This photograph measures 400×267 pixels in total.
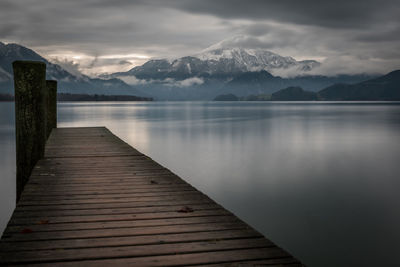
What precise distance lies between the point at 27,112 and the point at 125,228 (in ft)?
16.6

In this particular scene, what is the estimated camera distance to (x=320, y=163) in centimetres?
1770

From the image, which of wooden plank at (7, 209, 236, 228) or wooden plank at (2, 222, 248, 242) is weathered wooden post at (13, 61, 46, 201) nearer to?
wooden plank at (7, 209, 236, 228)

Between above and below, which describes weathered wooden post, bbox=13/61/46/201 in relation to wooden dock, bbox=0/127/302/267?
above

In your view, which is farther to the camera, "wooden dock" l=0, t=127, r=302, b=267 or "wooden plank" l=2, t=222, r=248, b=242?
"wooden plank" l=2, t=222, r=248, b=242

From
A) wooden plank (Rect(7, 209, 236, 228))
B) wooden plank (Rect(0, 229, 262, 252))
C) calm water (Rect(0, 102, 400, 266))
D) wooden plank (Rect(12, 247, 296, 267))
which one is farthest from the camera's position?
calm water (Rect(0, 102, 400, 266))

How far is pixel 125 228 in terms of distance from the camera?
163 inches

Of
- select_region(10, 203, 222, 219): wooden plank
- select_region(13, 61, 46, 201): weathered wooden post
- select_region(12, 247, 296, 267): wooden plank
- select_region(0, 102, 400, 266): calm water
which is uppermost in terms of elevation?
select_region(13, 61, 46, 201): weathered wooden post

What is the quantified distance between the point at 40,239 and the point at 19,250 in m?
0.31

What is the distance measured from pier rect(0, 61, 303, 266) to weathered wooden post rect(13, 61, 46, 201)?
1206mm

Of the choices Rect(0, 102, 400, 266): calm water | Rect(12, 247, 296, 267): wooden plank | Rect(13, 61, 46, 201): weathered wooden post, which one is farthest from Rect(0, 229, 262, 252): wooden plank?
Rect(13, 61, 46, 201): weathered wooden post

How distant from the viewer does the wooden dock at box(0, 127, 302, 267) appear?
3342mm

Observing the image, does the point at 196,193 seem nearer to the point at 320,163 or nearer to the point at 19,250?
the point at 19,250

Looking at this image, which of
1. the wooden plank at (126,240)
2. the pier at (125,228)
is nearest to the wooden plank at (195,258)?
the pier at (125,228)

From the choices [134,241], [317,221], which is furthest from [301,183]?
[134,241]
